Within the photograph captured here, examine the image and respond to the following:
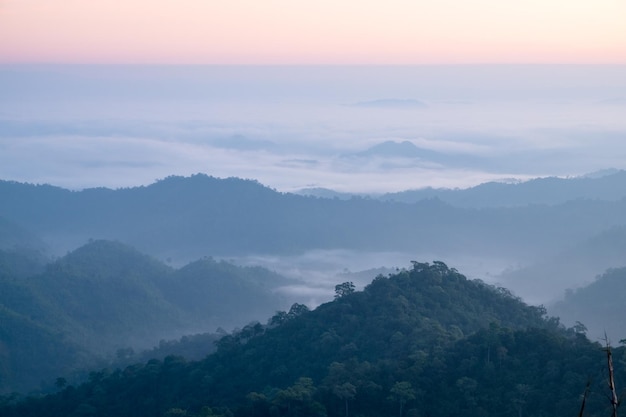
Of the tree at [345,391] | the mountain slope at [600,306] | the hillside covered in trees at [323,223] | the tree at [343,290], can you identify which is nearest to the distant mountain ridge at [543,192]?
the hillside covered in trees at [323,223]

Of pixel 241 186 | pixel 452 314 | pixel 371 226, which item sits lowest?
pixel 452 314

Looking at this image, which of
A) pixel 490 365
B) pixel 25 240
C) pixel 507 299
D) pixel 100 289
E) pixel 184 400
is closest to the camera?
pixel 490 365

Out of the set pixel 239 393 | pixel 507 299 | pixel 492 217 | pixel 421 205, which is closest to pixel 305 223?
pixel 421 205

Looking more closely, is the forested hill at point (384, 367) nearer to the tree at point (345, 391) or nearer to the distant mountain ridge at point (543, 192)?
the tree at point (345, 391)

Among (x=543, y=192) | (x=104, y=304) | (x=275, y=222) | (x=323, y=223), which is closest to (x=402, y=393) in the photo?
(x=104, y=304)

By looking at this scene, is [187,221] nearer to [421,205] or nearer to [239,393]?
[421,205]

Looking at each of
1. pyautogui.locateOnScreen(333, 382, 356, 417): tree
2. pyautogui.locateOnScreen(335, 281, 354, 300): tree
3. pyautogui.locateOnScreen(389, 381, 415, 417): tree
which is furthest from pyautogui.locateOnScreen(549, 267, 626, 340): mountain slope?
pyautogui.locateOnScreen(333, 382, 356, 417): tree

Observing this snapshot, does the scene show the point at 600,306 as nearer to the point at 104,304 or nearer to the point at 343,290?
the point at 343,290
